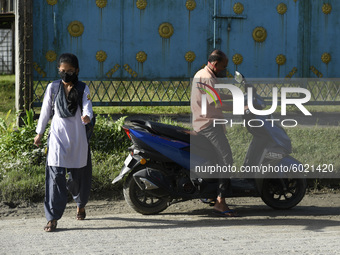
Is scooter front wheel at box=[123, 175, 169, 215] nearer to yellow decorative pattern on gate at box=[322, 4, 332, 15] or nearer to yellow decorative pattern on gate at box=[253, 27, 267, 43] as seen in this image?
yellow decorative pattern on gate at box=[253, 27, 267, 43]

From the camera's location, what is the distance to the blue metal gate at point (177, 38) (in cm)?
1112

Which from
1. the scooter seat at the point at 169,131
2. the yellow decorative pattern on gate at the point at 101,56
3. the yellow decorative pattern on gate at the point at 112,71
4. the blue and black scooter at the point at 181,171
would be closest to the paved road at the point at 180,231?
the blue and black scooter at the point at 181,171

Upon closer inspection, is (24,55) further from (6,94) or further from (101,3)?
(6,94)

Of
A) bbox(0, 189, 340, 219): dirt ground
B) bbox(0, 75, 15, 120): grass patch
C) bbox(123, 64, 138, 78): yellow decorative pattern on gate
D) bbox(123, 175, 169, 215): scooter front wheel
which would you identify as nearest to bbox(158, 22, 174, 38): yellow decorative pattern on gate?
bbox(123, 64, 138, 78): yellow decorative pattern on gate

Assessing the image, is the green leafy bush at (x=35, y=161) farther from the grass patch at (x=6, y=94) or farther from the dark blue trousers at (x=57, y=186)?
the grass patch at (x=6, y=94)

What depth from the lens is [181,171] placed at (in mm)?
6785

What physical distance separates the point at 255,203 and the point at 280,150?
2.77 ft

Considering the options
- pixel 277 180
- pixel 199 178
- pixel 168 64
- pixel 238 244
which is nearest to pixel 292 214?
pixel 277 180

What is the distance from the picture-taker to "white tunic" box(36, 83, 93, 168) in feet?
19.9

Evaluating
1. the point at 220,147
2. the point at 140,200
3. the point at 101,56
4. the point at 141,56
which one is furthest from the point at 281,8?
the point at 140,200

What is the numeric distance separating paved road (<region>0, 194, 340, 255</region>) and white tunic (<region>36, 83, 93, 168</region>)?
642mm

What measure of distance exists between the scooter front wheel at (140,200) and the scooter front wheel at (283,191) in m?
1.12

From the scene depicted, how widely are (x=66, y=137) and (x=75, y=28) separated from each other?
5453 mm

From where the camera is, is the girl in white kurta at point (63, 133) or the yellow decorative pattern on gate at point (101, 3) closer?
the girl in white kurta at point (63, 133)
